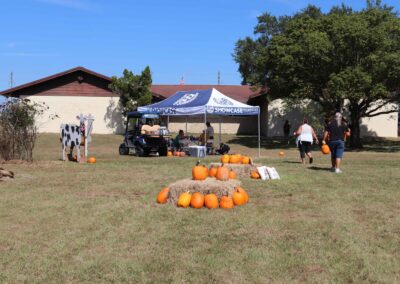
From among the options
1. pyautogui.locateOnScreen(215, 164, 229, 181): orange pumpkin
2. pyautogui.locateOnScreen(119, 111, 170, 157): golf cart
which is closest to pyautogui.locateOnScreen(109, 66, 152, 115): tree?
pyautogui.locateOnScreen(119, 111, 170, 157): golf cart

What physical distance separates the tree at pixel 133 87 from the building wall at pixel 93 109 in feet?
7.64

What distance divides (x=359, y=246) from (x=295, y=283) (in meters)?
1.61

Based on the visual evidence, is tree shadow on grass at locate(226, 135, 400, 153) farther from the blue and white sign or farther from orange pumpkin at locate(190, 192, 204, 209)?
orange pumpkin at locate(190, 192, 204, 209)

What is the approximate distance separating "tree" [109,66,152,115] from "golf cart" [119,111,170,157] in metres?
18.1

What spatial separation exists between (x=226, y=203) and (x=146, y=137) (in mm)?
12851

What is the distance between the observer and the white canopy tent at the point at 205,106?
800 inches

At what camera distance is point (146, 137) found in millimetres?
20781

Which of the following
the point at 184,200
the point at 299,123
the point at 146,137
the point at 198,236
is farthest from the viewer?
the point at 299,123

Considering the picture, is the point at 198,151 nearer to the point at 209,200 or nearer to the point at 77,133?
the point at 77,133

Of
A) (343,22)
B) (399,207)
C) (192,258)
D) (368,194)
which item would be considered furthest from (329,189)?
(343,22)

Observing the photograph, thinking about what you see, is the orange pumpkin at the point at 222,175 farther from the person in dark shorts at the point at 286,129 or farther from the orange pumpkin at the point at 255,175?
the person in dark shorts at the point at 286,129

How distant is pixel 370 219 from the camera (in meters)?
7.51


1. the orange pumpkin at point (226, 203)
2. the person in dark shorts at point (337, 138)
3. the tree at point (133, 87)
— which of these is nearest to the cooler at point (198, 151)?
the person in dark shorts at point (337, 138)

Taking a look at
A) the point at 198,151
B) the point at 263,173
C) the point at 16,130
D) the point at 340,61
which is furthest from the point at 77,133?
the point at 340,61
